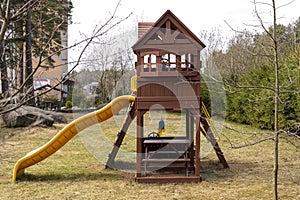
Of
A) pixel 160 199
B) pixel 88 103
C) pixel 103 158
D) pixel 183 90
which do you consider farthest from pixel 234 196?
pixel 88 103

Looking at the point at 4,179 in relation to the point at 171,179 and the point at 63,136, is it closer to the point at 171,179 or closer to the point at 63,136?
the point at 63,136

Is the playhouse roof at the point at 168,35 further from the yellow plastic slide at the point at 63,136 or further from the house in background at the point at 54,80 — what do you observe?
the house in background at the point at 54,80

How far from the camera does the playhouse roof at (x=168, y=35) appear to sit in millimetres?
6500

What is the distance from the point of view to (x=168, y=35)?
6.51 m

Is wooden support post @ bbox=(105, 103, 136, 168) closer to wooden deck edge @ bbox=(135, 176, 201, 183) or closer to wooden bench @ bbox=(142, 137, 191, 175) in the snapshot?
wooden bench @ bbox=(142, 137, 191, 175)

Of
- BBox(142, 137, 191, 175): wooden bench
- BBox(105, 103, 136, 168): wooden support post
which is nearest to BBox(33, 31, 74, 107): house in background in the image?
BBox(105, 103, 136, 168): wooden support post

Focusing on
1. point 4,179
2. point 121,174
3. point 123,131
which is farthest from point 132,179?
point 4,179

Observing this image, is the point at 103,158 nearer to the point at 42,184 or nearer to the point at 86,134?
the point at 42,184

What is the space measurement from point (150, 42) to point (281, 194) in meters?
3.47

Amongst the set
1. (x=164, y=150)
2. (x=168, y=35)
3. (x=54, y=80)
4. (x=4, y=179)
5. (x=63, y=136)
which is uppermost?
(x=168, y=35)

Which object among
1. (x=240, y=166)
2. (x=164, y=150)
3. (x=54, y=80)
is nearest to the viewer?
(x=54, y=80)

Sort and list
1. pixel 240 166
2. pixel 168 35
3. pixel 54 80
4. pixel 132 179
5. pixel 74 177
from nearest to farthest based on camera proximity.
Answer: pixel 54 80
pixel 168 35
pixel 132 179
pixel 74 177
pixel 240 166

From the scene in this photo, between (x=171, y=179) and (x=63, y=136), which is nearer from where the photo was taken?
(x=171, y=179)

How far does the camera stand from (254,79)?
615 inches
